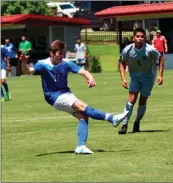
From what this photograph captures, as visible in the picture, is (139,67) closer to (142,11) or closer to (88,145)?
(88,145)

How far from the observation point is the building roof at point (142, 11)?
4269cm

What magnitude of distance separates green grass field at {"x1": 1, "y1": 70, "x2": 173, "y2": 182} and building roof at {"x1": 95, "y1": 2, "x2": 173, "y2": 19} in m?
22.6

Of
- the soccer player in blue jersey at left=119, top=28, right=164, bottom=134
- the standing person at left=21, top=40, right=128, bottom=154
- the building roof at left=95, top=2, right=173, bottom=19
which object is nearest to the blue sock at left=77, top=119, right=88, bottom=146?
the standing person at left=21, top=40, right=128, bottom=154

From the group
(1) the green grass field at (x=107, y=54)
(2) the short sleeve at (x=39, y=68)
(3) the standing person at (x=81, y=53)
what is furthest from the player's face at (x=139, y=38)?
(1) the green grass field at (x=107, y=54)

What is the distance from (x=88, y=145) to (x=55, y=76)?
1.47 m

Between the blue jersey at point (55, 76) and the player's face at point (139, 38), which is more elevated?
the player's face at point (139, 38)

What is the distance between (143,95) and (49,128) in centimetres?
224

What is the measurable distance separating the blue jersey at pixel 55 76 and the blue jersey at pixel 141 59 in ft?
7.76

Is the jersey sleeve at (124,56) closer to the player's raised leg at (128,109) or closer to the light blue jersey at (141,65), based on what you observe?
the light blue jersey at (141,65)

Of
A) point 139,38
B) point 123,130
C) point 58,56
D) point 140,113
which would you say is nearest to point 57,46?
point 58,56

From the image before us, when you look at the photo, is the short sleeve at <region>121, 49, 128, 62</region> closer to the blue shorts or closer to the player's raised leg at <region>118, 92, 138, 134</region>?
the blue shorts

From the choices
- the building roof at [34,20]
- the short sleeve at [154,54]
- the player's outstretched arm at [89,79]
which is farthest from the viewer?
the building roof at [34,20]

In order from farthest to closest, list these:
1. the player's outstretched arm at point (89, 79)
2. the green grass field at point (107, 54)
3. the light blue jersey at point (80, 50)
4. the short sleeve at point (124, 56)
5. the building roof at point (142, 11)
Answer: the green grass field at point (107, 54) → the light blue jersey at point (80, 50) → the building roof at point (142, 11) → the short sleeve at point (124, 56) → the player's outstretched arm at point (89, 79)

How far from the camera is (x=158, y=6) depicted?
143ft
